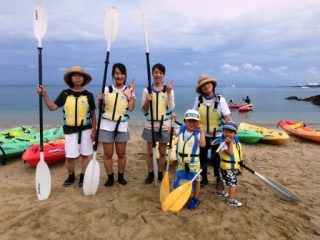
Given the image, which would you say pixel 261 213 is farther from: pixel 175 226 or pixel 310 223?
pixel 175 226

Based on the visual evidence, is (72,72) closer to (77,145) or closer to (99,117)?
(99,117)

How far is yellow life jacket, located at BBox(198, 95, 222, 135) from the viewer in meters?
4.61

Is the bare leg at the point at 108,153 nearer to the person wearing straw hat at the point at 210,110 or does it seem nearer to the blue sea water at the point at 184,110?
the person wearing straw hat at the point at 210,110

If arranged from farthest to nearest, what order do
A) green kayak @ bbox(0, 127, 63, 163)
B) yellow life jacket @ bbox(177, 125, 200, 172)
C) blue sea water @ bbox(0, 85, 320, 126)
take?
blue sea water @ bbox(0, 85, 320, 126) < green kayak @ bbox(0, 127, 63, 163) < yellow life jacket @ bbox(177, 125, 200, 172)

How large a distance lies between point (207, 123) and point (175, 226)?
1.64 metres

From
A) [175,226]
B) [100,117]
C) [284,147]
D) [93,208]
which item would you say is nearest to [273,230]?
[175,226]

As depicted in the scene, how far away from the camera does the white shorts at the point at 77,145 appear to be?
15.3 feet

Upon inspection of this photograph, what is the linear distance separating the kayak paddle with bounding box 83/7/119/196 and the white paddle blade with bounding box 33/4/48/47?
97cm

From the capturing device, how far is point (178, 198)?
406 centimetres

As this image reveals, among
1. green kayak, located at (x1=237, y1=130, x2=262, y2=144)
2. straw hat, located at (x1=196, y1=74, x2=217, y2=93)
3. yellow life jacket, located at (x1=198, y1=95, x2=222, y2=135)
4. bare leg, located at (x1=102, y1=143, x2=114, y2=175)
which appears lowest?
green kayak, located at (x1=237, y1=130, x2=262, y2=144)

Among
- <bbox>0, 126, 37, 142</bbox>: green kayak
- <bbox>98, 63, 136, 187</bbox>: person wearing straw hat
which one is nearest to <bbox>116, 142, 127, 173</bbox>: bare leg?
<bbox>98, 63, 136, 187</bbox>: person wearing straw hat

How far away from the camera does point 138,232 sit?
3.58 m

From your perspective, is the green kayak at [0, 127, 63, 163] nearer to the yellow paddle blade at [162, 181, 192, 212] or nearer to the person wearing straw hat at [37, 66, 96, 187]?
the person wearing straw hat at [37, 66, 96, 187]

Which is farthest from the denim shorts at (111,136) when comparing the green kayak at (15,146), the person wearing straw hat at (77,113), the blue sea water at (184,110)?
the blue sea water at (184,110)
